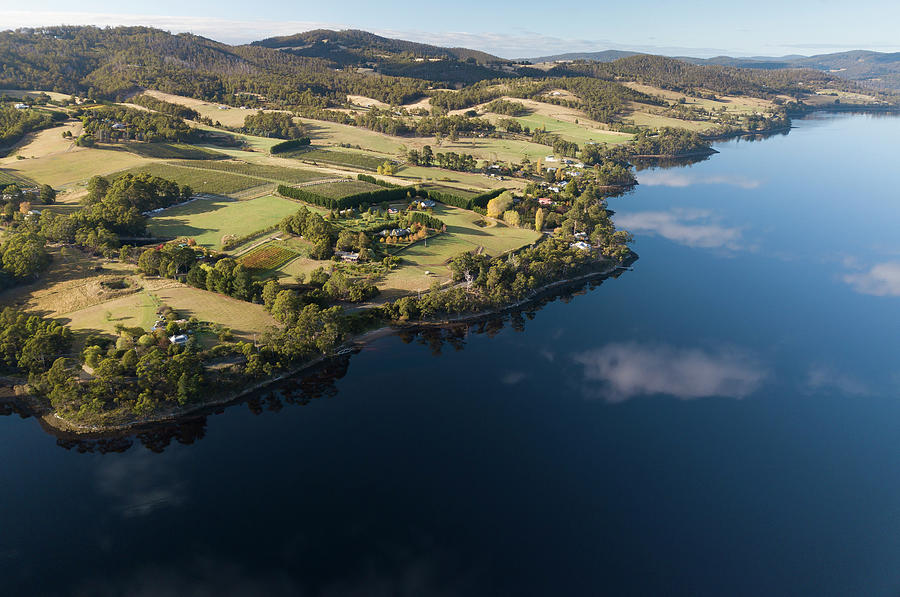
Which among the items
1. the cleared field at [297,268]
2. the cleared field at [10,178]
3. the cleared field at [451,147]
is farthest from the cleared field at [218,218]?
the cleared field at [451,147]

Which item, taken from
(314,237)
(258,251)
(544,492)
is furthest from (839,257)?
(258,251)

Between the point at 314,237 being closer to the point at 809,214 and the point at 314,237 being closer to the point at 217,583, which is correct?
the point at 217,583

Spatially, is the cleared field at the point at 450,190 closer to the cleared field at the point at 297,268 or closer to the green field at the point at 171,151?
the cleared field at the point at 297,268

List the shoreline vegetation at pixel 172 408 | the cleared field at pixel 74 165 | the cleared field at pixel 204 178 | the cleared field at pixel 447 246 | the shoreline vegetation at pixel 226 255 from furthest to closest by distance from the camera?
the cleared field at pixel 74 165 < the cleared field at pixel 204 178 < the cleared field at pixel 447 246 < the shoreline vegetation at pixel 226 255 < the shoreline vegetation at pixel 172 408

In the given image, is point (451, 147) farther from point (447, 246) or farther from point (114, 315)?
point (114, 315)

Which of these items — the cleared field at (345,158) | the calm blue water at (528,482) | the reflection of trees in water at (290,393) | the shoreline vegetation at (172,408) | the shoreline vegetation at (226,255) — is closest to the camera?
the calm blue water at (528,482)

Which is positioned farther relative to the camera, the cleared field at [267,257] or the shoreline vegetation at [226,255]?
the cleared field at [267,257]

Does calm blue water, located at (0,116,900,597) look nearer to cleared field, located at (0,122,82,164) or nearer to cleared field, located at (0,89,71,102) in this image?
cleared field, located at (0,122,82,164)
